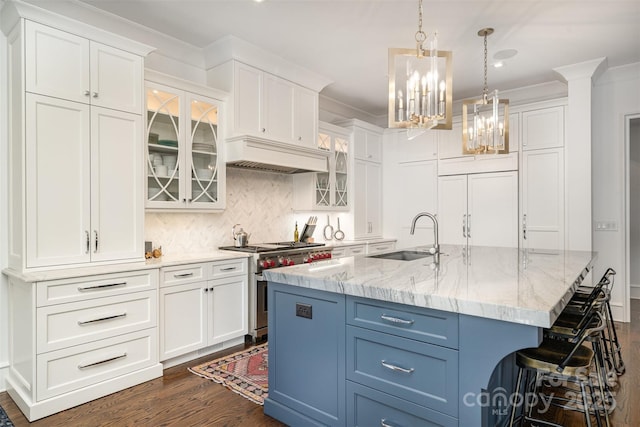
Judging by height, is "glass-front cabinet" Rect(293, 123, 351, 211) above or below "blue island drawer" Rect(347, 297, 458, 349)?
above

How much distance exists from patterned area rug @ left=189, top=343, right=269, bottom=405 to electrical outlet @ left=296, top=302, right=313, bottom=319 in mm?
788

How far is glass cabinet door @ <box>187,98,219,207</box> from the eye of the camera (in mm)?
3445

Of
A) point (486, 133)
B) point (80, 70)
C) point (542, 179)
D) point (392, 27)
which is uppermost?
point (392, 27)

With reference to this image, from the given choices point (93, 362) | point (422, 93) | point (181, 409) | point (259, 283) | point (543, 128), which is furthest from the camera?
point (543, 128)

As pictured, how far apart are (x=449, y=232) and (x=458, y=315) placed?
388 cm

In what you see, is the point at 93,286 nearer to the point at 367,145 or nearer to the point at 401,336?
the point at 401,336

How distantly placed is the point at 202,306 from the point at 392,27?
2927mm

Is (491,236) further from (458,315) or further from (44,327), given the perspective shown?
(44,327)

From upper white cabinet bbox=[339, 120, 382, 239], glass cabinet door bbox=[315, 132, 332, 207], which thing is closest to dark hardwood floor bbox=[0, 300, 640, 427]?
glass cabinet door bbox=[315, 132, 332, 207]

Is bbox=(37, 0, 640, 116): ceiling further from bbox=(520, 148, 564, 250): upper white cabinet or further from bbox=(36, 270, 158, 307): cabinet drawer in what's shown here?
bbox=(36, 270, 158, 307): cabinet drawer

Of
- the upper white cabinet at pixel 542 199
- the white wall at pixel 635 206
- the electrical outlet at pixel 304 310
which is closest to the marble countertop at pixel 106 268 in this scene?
the electrical outlet at pixel 304 310

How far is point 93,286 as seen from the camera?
254 cm

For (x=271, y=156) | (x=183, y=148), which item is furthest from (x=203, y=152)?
(x=271, y=156)

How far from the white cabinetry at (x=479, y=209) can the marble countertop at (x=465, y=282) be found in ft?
6.46
